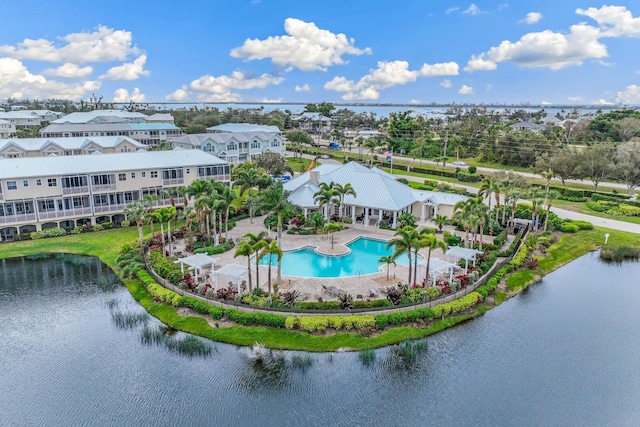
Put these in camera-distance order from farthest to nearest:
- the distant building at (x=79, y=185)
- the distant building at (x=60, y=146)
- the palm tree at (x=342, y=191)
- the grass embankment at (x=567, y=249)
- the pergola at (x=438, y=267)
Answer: the distant building at (x=60, y=146) → the palm tree at (x=342, y=191) → the distant building at (x=79, y=185) → the grass embankment at (x=567, y=249) → the pergola at (x=438, y=267)

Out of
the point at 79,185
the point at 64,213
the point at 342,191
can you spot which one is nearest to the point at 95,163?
the point at 79,185

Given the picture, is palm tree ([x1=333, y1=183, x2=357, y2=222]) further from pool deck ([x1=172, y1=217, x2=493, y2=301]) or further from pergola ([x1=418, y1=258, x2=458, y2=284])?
pergola ([x1=418, y1=258, x2=458, y2=284])

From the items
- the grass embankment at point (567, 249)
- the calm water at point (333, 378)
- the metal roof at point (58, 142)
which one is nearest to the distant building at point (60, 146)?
the metal roof at point (58, 142)

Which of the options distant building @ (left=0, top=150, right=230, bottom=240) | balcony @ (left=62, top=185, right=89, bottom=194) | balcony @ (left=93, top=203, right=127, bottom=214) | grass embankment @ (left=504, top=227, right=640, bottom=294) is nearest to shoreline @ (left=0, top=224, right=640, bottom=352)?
grass embankment @ (left=504, top=227, right=640, bottom=294)

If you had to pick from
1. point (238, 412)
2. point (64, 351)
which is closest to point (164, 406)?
point (238, 412)

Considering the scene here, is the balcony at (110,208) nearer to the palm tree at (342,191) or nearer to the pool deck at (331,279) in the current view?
the pool deck at (331,279)

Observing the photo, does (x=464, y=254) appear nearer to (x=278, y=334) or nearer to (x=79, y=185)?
(x=278, y=334)

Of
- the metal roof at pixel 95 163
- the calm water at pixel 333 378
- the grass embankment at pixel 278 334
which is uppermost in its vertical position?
the metal roof at pixel 95 163

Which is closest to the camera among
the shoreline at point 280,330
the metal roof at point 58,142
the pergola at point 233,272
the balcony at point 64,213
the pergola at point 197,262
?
the shoreline at point 280,330
